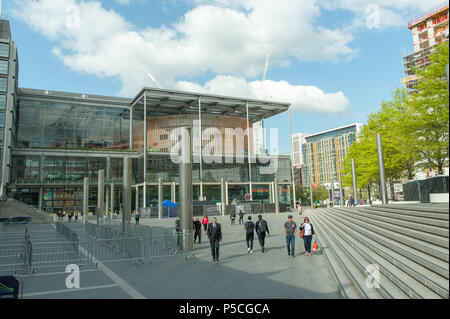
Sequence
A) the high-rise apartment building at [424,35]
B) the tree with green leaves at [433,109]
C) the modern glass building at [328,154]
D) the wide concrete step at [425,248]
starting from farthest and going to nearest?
1. the modern glass building at [328,154]
2. the high-rise apartment building at [424,35]
3. the tree with green leaves at [433,109]
4. the wide concrete step at [425,248]

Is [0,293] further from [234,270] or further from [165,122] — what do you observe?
[165,122]

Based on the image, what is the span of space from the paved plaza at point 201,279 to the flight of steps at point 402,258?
0.55 m

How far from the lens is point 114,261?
41.4 ft

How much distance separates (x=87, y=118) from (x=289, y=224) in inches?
2505

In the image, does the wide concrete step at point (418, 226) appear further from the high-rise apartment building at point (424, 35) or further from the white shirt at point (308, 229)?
the high-rise apartment building at point (424, 35)

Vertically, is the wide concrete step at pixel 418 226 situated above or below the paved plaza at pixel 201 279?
above

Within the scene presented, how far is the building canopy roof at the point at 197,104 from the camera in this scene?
193 feet

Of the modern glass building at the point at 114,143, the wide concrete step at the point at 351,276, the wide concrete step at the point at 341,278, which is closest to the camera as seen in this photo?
the wide concrete step at the point at 351,276

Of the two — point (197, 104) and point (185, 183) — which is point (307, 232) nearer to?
A: point (185, 183)

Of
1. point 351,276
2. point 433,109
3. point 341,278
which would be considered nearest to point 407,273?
point 351,276

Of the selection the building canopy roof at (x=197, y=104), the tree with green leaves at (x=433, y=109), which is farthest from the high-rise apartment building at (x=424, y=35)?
the tree with green leaves at (x=433, y=109)

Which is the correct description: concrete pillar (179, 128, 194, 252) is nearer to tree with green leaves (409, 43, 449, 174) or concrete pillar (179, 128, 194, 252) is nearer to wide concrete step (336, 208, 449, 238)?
wide concrete step (336, 208, 449, 238)

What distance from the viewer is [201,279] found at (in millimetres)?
9211

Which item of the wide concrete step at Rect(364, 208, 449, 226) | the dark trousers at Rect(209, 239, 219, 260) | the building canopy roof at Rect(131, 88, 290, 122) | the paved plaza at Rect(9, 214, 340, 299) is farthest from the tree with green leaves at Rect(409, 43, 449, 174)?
the building canopy roof at Rect(131, 88, 290, 122)
